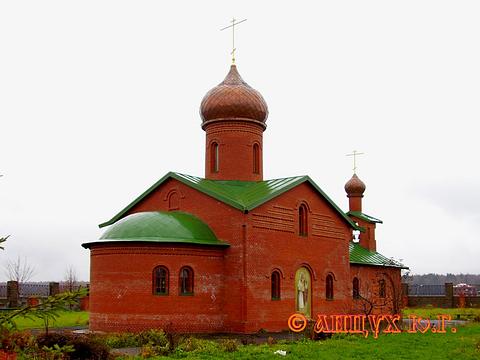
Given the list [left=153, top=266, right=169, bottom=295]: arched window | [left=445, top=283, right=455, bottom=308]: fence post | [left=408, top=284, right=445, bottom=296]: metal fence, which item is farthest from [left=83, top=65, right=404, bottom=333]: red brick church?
[left=408, top=284, right=445, bottom=296]: metal fence

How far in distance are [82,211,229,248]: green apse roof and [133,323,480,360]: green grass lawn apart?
15.3ft

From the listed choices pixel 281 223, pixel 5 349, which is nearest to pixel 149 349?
pixel 5 349

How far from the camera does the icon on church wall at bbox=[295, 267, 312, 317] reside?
21828mm

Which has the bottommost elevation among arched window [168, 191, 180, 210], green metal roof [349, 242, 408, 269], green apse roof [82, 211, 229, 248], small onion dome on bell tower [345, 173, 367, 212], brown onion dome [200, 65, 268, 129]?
green metal roof [349, 242, 408, 269]

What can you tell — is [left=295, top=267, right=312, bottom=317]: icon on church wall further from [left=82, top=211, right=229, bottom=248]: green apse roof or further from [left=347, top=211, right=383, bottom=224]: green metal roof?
[left=347, top=211, right=383, bottom=224]: green metal roof

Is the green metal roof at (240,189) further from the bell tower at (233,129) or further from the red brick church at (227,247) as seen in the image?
the bell tower at (233,129)

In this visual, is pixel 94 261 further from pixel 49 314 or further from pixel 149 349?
pixel 49 314

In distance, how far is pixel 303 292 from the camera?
871 inches

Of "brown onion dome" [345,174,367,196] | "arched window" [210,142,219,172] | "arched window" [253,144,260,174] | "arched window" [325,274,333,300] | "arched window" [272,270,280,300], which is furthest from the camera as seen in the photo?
"brown onion dome" [345,174,367,196]

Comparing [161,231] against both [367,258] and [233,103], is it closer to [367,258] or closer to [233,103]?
[233,103]

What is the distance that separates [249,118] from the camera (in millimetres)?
23797

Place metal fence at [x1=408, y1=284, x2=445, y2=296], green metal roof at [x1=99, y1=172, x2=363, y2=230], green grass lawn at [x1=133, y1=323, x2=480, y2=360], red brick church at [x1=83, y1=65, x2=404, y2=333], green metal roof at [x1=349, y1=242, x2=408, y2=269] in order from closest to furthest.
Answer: green grass lawn at [x1=133, y1=323, x2=480, y2=360] < red brick church at [x1=83, y1=65, x2=404, y2=333] < green metal roof at [x1=99, y1=172, x2=363, y2=230] < green metal roof at [x1=349, y1=242, x2=408, y2=269] < metal fence at [x1=408, y1=284, x2=445, y2=296]

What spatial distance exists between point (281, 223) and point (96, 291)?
6.73 m

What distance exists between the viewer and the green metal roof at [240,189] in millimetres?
20336
